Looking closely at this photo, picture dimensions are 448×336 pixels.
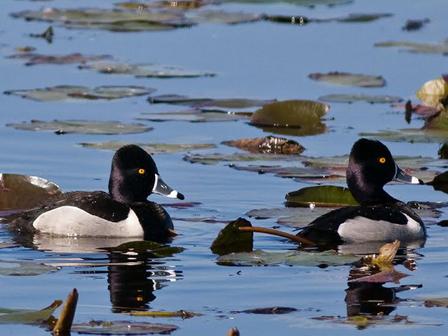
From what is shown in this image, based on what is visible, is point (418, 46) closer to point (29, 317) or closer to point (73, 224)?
point (73, 224)

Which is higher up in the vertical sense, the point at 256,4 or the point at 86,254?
the point at 256,4

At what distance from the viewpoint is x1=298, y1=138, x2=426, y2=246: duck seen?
13.9 meters

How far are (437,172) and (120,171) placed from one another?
330 centimetres

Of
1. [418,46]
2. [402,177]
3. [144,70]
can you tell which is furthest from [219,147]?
[418,46]

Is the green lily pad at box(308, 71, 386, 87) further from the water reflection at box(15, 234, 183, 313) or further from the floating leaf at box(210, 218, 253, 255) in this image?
the floating leaf at box(210, 218, 253, 255)

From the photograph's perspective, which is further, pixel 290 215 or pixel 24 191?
pixel 24 191

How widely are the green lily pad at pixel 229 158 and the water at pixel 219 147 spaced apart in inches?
5.5

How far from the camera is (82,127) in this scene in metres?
17.6

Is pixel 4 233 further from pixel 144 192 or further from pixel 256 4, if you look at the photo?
pixel 256 4

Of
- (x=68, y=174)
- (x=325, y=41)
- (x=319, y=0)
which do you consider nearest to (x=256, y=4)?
(x=319, y=0)

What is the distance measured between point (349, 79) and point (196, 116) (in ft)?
9.99

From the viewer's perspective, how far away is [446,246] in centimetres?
1381

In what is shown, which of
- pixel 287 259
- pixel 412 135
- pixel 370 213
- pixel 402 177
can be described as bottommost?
pixel 287 259

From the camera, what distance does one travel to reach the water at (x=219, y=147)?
11.4 metres
